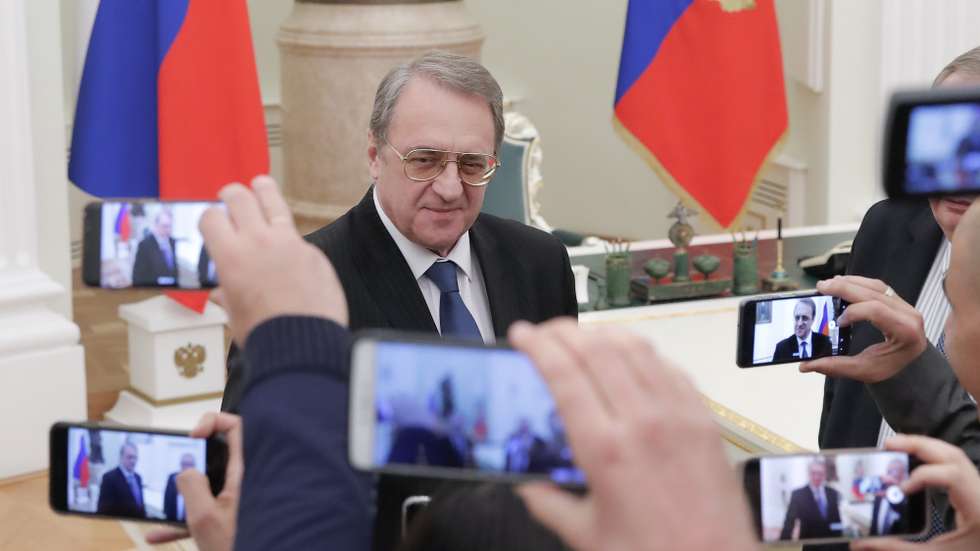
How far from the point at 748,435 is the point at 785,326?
147 cm

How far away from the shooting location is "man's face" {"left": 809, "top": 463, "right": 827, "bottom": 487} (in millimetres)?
1239

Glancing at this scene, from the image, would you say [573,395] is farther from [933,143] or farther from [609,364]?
[933,143]

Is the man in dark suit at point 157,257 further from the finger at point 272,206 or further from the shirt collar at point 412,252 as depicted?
the shirt collar at point 412,252

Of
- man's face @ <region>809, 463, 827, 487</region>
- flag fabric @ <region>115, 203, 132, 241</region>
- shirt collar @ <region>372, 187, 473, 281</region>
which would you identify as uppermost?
flag fabric @ <region>115, 203, 132, 241</region>

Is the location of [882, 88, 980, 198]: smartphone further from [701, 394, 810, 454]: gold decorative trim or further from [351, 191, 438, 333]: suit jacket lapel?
[701, 394, 810, 454]: gold decorative trim

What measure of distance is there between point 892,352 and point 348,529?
3.82 ft

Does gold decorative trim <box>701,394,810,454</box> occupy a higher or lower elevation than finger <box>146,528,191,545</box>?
lower

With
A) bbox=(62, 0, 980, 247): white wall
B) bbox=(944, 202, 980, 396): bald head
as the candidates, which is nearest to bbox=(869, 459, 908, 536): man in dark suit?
bbox=(944, 202, 980, 396): bald head

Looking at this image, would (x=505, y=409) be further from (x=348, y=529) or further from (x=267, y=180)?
(x=267, y=180)

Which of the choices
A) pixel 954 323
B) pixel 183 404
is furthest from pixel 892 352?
pixel 183 404

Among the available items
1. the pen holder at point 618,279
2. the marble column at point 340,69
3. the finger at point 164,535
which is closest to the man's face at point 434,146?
the finger at point 164,535

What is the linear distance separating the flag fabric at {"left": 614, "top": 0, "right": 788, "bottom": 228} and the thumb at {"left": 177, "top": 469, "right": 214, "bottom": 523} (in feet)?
15.5

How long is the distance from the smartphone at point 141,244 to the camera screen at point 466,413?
0.39 m

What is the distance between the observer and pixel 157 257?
1.31m
